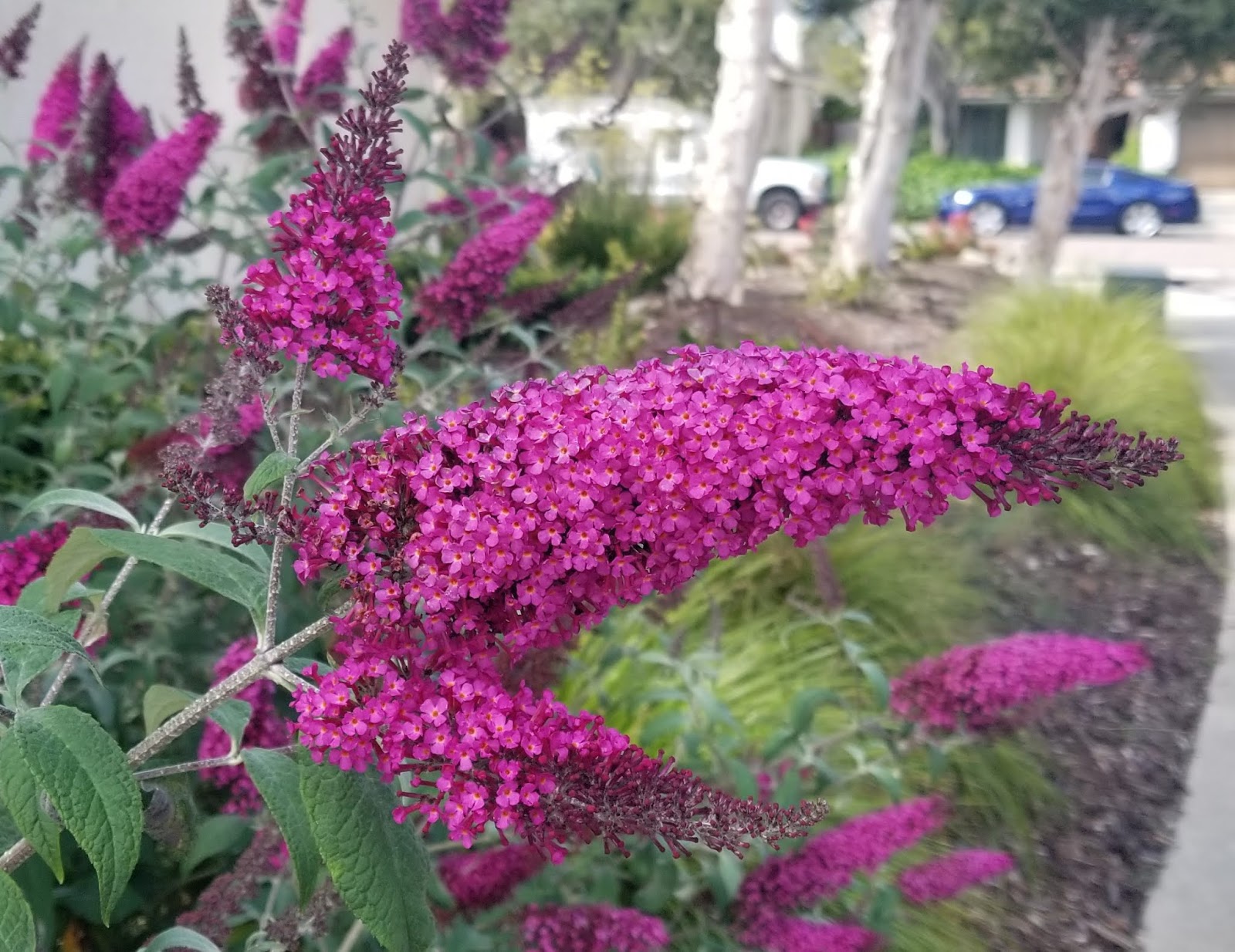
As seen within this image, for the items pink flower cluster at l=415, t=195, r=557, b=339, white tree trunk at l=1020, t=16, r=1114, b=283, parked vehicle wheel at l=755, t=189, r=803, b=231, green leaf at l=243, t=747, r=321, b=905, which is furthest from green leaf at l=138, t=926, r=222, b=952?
parked vehicle wheel at l=755, t=189, r=803, b=231

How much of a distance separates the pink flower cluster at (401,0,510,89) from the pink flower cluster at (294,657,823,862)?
2415mm

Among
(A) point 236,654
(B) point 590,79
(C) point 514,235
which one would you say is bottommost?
(A) point 236,654

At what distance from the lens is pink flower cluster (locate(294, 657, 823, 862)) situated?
92 cm

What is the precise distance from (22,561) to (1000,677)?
159cm

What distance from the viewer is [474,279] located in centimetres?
219

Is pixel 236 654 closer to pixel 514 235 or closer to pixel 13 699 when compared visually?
pixel 13 699

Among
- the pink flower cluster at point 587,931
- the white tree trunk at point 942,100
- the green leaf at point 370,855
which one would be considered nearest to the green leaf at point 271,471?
the green leaf at point 370,855

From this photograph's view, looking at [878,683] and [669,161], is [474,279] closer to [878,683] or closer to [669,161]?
[878,683]

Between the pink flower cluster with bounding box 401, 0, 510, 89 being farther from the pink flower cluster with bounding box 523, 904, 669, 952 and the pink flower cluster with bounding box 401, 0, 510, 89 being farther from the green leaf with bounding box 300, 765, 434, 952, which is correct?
the green leaf with bounding box 300, 765, 434, 952

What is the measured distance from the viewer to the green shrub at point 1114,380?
5840 mm

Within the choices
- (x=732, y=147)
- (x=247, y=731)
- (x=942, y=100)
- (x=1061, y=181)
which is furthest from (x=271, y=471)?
(x=942, y=100)

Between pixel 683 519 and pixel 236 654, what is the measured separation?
883 millimetres

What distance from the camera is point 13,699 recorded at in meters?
0.99

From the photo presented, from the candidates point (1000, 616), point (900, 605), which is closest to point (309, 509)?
point (900, 605)
